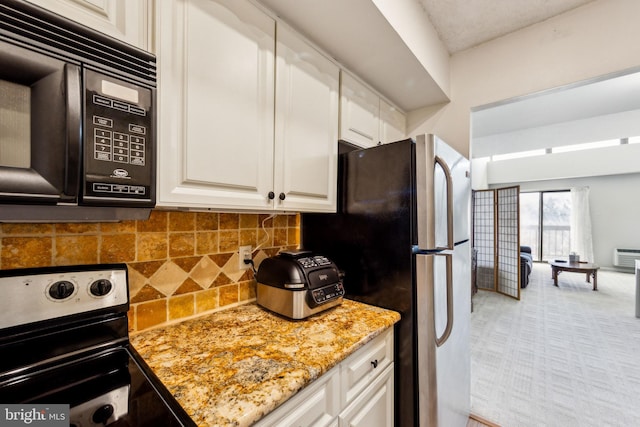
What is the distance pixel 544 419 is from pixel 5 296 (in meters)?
2.89

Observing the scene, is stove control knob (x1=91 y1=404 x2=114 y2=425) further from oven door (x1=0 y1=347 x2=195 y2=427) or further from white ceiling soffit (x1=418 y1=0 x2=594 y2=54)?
white ceiling soffit (x1=418 y1=0 x2=594 y2=54)

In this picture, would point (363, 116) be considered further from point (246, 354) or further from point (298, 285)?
point (246, 354)

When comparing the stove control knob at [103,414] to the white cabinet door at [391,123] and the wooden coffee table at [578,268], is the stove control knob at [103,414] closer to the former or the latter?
the white cabinet door at [391,123]

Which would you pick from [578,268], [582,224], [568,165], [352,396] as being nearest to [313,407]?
[352,396]

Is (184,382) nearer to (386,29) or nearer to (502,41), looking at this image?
(386,29)

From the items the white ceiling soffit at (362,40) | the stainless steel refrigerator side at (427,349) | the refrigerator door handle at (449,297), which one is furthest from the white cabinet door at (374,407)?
the white ceiling soffit at (362,40)

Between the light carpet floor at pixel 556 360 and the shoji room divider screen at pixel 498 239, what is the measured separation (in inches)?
16.2

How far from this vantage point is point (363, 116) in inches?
63.9

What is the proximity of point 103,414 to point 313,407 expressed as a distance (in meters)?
0.53

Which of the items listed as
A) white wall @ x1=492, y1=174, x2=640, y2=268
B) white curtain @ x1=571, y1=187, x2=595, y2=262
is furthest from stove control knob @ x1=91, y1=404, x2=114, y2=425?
white wall @ x1=492, y1=174, x2=640, y2=268

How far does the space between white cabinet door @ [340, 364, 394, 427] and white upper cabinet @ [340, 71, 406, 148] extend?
1184 millimetres

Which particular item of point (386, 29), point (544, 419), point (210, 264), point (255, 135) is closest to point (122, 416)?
point (210, 264)

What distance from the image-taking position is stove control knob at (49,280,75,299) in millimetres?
744

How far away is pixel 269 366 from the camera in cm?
78
